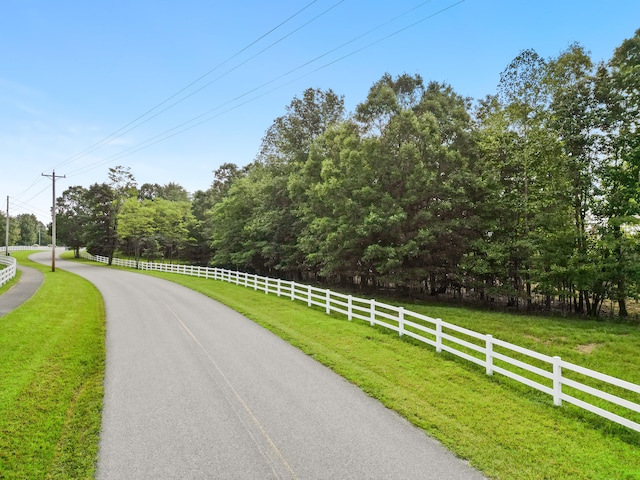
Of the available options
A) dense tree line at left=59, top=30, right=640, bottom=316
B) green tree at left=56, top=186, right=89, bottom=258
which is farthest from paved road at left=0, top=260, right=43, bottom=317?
green tree at left=56, top=186, right=89, bottom=258

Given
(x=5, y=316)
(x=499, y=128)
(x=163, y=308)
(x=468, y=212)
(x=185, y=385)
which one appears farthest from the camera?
(x=468, y=212)

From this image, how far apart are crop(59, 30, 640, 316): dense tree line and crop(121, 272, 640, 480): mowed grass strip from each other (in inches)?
468

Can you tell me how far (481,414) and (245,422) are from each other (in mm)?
3839

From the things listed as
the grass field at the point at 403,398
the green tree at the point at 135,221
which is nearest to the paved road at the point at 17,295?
the grass field at the point at 403,398

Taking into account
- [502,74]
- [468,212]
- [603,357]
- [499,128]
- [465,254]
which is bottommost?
[603,357]

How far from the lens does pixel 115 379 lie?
7504 mm

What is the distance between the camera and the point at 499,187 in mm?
21234

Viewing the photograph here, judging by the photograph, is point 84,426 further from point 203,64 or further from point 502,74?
point 502,74

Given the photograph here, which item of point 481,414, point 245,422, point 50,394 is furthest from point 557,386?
point 50,394

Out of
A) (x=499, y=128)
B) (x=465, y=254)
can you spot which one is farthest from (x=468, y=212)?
(x=499, y=128)

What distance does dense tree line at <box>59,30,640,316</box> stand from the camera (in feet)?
59.5

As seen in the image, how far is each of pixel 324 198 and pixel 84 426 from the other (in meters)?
20.8

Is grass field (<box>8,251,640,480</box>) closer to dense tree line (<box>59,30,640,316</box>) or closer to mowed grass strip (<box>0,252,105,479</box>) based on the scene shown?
mowed grass strip (<box>0,252,105,479</box>)

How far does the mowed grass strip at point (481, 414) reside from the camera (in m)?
4.76
